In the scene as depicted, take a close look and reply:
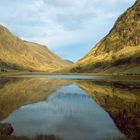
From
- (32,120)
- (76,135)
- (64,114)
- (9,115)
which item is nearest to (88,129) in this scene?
(76,135)

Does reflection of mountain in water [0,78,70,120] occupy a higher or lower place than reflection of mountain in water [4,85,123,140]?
higher

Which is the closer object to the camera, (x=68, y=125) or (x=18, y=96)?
(x=68, y=125)

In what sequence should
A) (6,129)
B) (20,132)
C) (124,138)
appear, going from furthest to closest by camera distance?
(20,132)
(6,129)
(124,138)

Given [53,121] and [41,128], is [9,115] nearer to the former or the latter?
[53,121]

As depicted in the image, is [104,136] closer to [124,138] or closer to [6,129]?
[124,138]

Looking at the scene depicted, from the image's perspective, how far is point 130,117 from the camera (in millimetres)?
37062

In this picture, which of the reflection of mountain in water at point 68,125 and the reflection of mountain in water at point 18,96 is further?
the reflection of mountain in water at point 18,96

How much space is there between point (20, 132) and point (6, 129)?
226 cm

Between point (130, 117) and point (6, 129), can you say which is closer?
point (6, 129)

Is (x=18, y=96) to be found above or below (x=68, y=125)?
above

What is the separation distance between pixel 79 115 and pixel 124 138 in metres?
16.7

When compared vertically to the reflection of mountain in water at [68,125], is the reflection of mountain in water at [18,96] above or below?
above

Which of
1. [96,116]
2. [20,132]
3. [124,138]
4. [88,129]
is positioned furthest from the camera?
[96,116]

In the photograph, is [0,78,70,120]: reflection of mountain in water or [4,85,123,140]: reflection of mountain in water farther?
[0,78,70,120]: reflection of mountain in water
